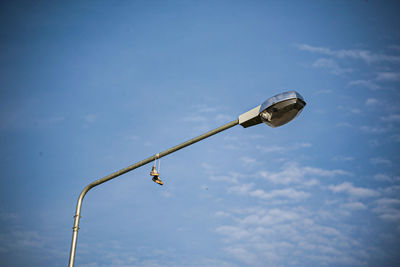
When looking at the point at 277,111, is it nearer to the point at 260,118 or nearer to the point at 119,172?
the point at 260,118

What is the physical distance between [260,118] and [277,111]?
1.09ft

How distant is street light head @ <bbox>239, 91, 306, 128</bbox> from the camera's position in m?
6.51

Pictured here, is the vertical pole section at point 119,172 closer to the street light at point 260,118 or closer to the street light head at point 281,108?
Result: the street light at point 260,118

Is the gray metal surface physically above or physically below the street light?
above

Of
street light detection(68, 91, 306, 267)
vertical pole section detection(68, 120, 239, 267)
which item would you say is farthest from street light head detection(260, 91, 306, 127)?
vertical pole section detection(68, 120, 239, 267)

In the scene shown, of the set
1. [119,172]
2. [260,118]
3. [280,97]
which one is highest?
[280,97]

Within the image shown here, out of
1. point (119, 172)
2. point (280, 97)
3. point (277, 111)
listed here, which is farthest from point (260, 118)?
point (119, 172)

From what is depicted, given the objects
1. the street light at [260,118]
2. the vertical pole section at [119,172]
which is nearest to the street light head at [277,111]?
the street light at [260,118]

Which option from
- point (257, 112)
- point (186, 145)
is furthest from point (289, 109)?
point (186, 145)

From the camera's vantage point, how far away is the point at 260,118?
679 centimetres

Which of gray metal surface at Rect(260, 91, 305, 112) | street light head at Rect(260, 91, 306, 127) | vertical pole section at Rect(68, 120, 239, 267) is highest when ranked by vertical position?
gray metal surface at Rect(260, 91, 305, 112)

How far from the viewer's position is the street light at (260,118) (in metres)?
6.53

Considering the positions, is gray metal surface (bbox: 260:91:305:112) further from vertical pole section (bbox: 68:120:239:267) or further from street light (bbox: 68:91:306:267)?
vertical pole section (bbox: 68:120:239:267)

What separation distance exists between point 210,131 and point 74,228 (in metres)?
3.19
